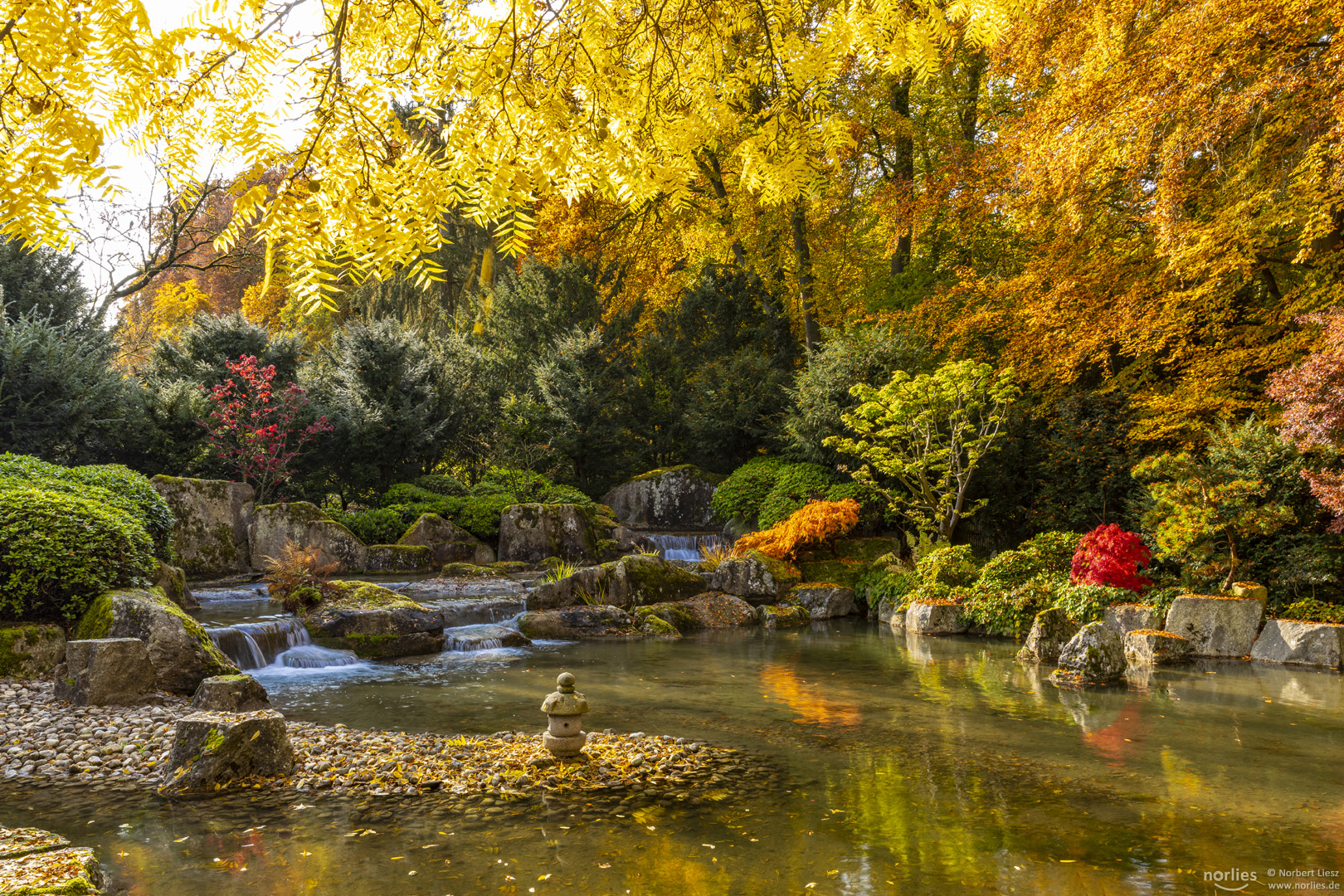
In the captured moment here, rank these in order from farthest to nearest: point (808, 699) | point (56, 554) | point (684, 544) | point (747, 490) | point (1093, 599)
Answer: point (747, 490) < point (684, 544) < point (1093, 599) < point (808, 699) < point (56, 554)

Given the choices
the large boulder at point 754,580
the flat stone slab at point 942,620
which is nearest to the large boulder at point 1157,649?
the flat stone slab at point 942,620

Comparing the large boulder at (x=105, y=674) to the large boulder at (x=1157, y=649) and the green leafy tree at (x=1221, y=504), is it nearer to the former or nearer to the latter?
the large boulder at (x=1157, y=649)

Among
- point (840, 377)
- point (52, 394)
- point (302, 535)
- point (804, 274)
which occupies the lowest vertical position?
point (302, 535)

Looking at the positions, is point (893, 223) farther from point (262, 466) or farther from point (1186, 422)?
point (262, 466)

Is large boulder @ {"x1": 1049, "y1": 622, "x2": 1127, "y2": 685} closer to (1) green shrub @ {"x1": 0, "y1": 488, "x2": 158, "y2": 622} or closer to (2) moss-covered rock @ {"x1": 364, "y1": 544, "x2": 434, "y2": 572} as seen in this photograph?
(1) green shrub @ {"x1": 0, "y1": 488, "x2": 158, "y2": 622}

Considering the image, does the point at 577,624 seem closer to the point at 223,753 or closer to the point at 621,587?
the point at 621,587

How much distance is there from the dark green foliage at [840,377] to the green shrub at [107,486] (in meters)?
11.0

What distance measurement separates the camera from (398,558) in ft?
47.8

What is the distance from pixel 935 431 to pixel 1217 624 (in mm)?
5323

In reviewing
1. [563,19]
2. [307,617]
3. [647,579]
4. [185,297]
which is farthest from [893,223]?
[185,297]

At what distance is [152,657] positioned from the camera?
656cm

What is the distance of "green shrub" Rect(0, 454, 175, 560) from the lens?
8.39 metres

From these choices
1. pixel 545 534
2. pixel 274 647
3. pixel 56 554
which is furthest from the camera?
pixel 545 534

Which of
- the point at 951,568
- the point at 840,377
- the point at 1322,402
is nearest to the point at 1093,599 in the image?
the point at 951,568
